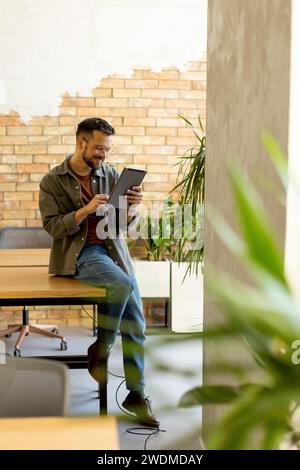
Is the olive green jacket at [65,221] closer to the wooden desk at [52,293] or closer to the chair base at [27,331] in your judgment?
the wooden desk at [52,293]

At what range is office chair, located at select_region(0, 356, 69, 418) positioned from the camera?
1423 mm

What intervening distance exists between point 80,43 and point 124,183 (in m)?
2.47

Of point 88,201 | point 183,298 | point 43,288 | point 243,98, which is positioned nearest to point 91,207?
point 88,201

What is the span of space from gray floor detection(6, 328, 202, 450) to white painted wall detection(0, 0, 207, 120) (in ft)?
6.39

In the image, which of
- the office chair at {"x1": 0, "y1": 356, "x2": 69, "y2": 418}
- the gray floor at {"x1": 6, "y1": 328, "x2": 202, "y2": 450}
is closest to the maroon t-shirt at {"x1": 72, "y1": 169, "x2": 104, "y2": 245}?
the gray floor at {"x1": 6, "y1": 328, "x2": 202, "y2": 450}

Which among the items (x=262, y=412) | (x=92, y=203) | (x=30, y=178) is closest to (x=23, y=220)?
(x=30, y=178)

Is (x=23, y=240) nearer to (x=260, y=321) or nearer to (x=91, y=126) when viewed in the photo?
(x=91, y=126)

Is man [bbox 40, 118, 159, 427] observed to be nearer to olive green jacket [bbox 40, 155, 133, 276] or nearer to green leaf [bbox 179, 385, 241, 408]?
olive green jacket [bbox 40, 155, 133, 276]

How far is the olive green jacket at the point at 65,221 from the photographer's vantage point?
11.3 ft

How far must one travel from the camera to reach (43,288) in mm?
3014

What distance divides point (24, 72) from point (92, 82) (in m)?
0.57

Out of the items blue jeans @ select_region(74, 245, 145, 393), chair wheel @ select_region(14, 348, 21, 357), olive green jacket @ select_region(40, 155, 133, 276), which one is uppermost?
olive green jacket @ select_region(40, 155, 133, 276)

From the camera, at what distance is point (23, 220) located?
216 inches

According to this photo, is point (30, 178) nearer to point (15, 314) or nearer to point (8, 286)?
point (15, 314)
